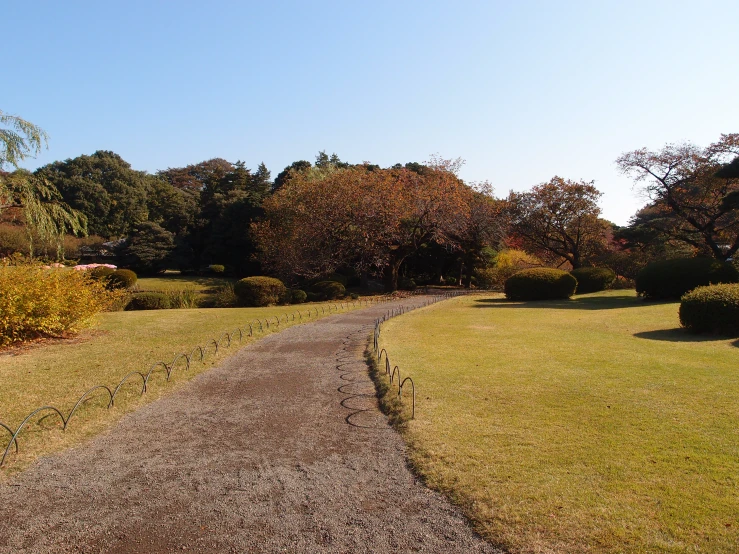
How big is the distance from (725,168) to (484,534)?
79.5 feet

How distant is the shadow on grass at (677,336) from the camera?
13.0 metres

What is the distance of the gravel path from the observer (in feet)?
12.5

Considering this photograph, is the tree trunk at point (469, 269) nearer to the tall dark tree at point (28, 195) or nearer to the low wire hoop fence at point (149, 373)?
the low wire hoop fence at point (149, 373)

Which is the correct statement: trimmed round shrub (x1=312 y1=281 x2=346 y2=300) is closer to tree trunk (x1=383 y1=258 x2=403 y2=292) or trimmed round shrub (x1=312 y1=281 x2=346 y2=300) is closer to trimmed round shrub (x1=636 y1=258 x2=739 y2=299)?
tree trunk (x1=383 y1=258 x2=403 y2=292)

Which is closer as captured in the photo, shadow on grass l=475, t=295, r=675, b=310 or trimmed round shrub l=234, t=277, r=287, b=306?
shadow on grass l=475, t=295, r=675, b=310

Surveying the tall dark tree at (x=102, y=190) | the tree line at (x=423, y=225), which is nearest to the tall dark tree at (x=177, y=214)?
the tree line at (x=423, y=225)

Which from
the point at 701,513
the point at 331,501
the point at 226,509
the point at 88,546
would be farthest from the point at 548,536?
the point at 88,546

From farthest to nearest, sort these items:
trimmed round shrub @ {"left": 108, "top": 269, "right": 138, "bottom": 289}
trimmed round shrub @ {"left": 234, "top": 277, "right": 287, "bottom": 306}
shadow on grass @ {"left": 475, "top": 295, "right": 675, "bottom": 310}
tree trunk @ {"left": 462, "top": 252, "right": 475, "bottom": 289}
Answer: tree trunk @ {"left": 462, "top": 252, "right": 475, "bottom": 289} < trimmed round shrub @ {"left": 108, "top": 269, "right": 138, "bottom": 289} < trimmed round shrub @ {"left": 234, "top": 277, "right": 287, "bottom": 306} < shadow on grass @ {"left": 475, "top": 295, "right": 675, "bottom": 310}

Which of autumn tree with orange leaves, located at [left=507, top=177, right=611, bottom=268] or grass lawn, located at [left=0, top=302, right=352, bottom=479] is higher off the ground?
autumn tree with orange leaves, located at [left=507, top=177, right=611, bottom=268]

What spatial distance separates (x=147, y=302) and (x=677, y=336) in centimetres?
2239

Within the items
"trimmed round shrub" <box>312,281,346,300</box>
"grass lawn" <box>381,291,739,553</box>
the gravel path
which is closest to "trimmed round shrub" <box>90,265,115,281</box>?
"trimmed round shrub" <box>312,281,346,300</box>

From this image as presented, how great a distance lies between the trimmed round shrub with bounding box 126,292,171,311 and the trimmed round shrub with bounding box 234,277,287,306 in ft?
11.9

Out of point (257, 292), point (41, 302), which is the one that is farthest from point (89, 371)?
point (257, 292)

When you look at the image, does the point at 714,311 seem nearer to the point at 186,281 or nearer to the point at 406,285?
the point at 406,285
